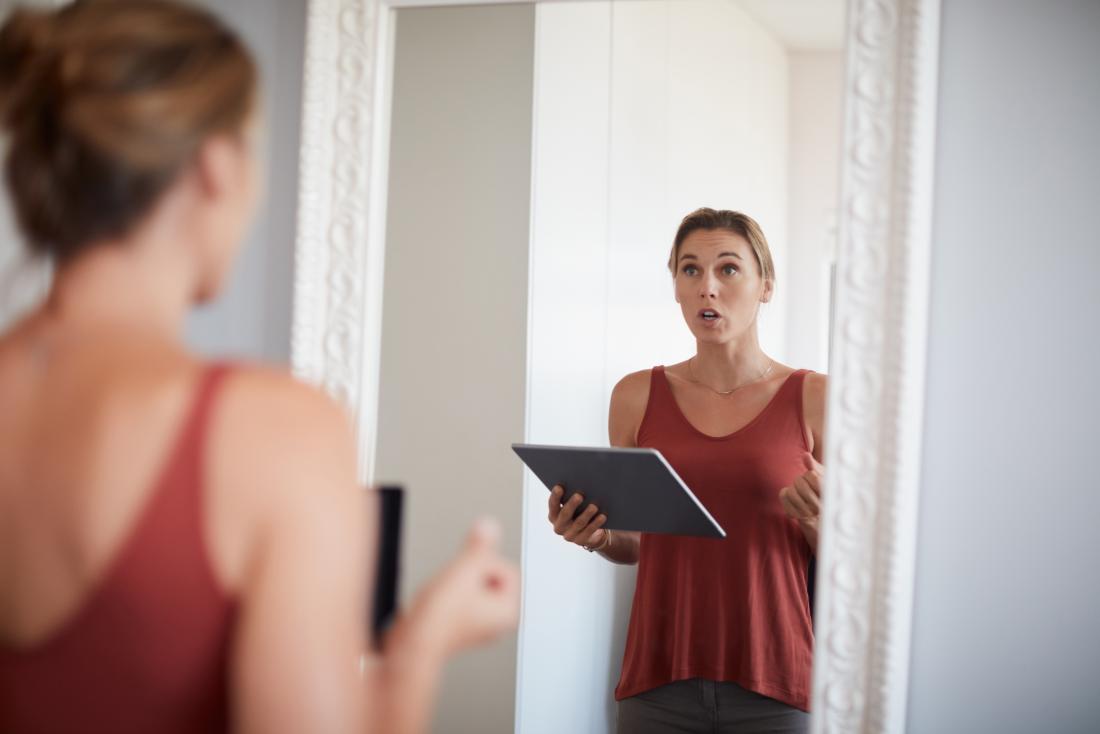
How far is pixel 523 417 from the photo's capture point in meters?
1.25

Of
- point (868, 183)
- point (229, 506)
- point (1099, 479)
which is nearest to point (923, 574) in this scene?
point (1099, 479)

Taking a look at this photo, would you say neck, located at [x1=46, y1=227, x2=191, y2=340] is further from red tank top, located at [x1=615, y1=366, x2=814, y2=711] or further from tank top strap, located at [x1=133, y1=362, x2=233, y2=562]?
red tank top, located at [x1=615, y1=366, x2=814, y2=711]

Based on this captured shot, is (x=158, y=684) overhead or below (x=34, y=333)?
below

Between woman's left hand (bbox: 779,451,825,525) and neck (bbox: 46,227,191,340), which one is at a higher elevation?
neck (bbox: 46,227,191,340)

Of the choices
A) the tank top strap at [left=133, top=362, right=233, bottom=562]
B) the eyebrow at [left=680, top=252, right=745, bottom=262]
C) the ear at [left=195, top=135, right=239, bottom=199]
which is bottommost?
the tank top strap at [left=133, top=362, right=233, bottom=562]

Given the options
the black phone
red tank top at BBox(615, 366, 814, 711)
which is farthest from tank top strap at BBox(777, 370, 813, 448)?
the black phone

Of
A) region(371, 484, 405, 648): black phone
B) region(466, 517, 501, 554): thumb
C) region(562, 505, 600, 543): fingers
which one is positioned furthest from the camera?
region(562, 505, 600, 543): fingers

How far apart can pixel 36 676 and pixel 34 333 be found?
183mm

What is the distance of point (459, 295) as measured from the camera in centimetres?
128

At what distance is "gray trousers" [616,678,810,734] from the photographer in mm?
1140

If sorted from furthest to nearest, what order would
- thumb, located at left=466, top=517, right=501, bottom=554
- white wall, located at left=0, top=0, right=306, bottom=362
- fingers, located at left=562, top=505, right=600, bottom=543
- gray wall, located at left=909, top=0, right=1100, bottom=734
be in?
white wall, located at left=0, top=0, right=306, bottom=362 < fingers, located at left=562, top=505, right=600, bottom=543 < gray wall, located at left=909, top=0, right=1100, bottom=734 < thumb, located at left=466, top=517, right=501, bottom=554

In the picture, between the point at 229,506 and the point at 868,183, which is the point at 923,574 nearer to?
the point at 868,183

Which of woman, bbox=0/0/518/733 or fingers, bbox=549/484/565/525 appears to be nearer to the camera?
woman, bbox=0/0/518/733

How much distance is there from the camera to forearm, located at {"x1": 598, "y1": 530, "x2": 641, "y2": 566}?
47.3 inches
